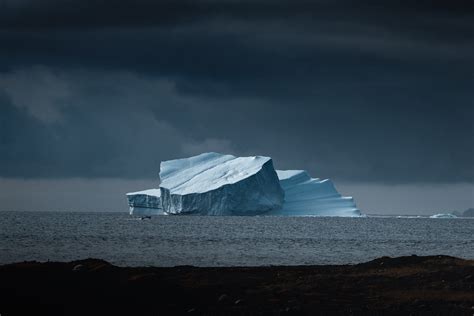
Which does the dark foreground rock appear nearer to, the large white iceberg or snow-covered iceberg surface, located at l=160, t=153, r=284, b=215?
snow-covered iceberg surface, located at l=160, t=153, r=284, b=215

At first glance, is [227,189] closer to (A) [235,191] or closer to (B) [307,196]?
(A) [235,191]

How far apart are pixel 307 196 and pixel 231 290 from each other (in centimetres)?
11568

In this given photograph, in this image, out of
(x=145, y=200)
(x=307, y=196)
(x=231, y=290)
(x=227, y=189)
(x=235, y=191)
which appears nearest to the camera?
(x=231, y=290)

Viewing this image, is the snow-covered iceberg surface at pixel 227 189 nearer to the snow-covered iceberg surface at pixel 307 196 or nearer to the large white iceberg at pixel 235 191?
the large white iceberg at pixel 235 191

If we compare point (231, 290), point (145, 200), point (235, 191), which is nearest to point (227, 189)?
point (235, 191)

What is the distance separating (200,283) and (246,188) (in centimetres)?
9317

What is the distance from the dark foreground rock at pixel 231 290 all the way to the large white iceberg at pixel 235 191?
88.6 meters

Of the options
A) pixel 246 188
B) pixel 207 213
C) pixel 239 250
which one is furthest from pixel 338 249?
pixel 207 213

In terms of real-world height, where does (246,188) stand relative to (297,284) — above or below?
above

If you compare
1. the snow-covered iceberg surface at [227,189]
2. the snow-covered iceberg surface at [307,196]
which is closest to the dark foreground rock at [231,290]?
the snow-covered iceberg surface at [227,189]

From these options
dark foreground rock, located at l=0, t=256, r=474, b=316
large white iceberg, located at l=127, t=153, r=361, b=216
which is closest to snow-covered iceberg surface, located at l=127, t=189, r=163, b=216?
large white iceberg, located at l=127, t=153, r=361, b=216

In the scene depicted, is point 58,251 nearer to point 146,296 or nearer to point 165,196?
point 146,296

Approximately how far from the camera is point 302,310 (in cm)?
2130

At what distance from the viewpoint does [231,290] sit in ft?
77.9
